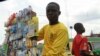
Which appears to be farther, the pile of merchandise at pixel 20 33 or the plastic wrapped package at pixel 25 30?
the plastic wrapped package at pixel 25 30

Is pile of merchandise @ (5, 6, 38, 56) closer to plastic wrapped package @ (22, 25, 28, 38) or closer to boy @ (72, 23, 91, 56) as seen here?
plastic wrapped package @ (22, 25, 28, 38)

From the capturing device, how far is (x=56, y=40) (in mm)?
3748

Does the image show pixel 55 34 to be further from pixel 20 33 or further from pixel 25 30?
pixel 20 33

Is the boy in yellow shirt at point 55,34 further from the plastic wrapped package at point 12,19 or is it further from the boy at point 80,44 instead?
the plastic wrapped package at point 12,19

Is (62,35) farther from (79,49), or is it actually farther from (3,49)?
(3,49)

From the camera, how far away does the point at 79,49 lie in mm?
6141

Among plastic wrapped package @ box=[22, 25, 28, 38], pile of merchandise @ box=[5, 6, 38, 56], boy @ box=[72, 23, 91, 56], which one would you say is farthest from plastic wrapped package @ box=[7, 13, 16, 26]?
boy @ box=[72, 23, 91, 56]

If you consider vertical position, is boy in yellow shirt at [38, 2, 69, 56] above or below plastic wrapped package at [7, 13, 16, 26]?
above

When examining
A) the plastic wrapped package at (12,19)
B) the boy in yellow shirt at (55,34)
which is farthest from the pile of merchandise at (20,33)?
the boy in yellow shirt at (55,34)

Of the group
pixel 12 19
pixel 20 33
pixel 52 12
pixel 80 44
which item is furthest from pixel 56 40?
pixel 12 19

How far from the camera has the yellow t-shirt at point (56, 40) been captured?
3.68 meters

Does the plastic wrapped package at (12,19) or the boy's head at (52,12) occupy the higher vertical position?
the boy's head at (52,12)

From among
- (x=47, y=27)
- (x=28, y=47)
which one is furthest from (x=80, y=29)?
(x=47, y=27)

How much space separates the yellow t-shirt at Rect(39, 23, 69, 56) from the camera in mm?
3678
